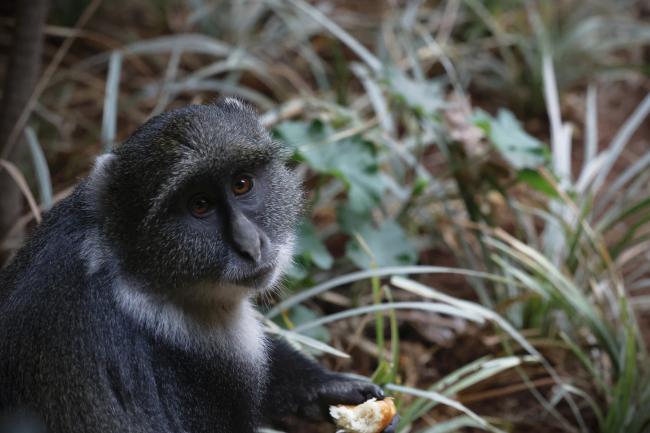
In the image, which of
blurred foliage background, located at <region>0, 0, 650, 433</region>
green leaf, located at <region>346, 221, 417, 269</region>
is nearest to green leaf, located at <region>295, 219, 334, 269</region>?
blurred foliage background, located at <region>0, 0, 650, 433</region>

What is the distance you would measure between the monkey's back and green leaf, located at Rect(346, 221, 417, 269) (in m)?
1.52

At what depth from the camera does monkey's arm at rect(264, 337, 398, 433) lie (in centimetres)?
313

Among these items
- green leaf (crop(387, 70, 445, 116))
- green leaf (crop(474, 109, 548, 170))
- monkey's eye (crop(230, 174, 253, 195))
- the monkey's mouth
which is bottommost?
the monkey's mouth

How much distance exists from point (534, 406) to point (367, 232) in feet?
3.74

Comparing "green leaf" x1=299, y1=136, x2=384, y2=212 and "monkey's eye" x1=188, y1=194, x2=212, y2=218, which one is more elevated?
"green leaf" x1=299, y1=136, x2=384, y2=212

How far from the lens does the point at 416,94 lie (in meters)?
4.45

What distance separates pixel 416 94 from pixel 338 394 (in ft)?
6.27

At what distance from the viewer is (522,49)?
20.1 ft

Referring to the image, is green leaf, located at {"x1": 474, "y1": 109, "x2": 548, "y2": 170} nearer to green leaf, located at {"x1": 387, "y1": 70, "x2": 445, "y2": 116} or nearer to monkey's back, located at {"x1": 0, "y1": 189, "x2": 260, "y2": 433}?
green leaf, located at {"x1": 387, "y1": 70, "x2": 445, "y2": 116}

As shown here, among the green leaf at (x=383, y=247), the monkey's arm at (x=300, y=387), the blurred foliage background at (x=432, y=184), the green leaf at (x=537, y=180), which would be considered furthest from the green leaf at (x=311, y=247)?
the green leaf at (x=537, y=180)

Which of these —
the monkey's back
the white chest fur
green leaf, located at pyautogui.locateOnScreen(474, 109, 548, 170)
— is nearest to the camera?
the monkey's back

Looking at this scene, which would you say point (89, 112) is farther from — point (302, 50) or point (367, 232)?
point (367, 232)

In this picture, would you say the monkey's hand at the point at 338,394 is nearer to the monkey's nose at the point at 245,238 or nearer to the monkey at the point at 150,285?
the monkey at the point at 150,285

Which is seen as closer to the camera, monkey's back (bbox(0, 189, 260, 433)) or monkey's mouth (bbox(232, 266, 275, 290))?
monkey's back (bbox(0, 189, 260, 433))
